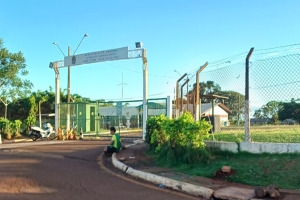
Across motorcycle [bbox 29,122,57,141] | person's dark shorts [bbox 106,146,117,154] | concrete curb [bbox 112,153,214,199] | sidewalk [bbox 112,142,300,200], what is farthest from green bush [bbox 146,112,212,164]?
motorcycle [bbox 29,122,57,141]

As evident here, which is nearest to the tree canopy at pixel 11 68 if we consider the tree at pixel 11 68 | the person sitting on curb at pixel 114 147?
the tree at pixel 11 68

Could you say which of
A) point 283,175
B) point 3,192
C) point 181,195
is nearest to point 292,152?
point 283,175

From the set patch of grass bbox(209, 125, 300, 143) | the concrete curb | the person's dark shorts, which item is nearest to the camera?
the concrete curb

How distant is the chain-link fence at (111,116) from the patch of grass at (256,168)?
10563 mm

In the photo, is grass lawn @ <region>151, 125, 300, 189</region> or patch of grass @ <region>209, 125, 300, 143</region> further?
patch of grass @ <region>209, 125, 300, 143</region>

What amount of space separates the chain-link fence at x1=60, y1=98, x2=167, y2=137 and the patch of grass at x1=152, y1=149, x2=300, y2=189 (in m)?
10.6

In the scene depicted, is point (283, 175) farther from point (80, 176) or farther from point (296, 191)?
point (80, 176)

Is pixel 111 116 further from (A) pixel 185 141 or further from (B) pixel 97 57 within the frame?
(A) pixel 185 141

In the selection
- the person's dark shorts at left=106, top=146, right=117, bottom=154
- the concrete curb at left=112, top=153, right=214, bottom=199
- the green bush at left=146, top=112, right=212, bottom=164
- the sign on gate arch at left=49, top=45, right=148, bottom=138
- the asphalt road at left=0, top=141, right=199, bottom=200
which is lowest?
the asphalt road at left=0, top=141, right=199, bottom=200

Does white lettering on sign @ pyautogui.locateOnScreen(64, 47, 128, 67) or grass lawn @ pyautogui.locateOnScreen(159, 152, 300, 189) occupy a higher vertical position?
white lettering on sign @ pyautogui.locateOnScreen(64, 47, 128, 67)

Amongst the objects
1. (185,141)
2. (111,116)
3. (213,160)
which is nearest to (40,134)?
(111,116)

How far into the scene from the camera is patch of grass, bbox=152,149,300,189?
7059 millimetres

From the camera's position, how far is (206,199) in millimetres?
6391

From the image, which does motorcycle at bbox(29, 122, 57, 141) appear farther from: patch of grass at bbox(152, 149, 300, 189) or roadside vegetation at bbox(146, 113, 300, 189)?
patch of grass at bbox(152, 149, 300, 189)
